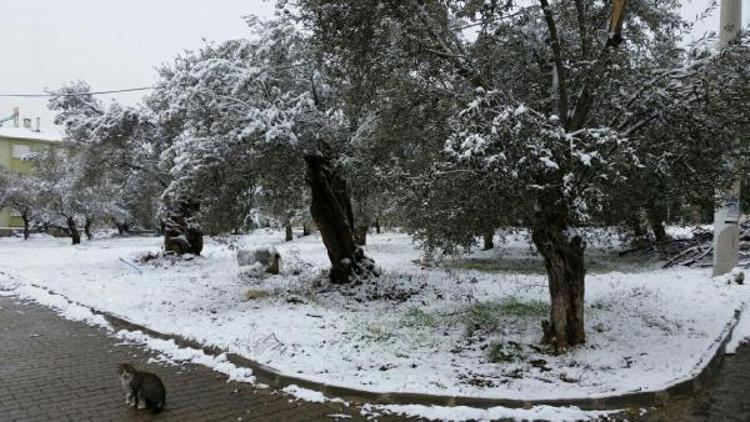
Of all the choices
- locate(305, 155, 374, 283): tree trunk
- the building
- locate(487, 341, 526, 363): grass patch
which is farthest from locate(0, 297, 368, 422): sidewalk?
the building

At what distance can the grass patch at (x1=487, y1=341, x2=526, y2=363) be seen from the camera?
258 inches

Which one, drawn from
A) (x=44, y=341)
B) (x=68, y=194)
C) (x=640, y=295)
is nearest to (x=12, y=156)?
(x=68, y=194)

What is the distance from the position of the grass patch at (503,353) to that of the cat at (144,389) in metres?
3.60

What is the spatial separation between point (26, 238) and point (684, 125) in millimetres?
42107

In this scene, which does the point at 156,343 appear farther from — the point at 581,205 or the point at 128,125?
the point at 128,125

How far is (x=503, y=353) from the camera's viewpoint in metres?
6.67

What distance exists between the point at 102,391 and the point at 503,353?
14.4 feet

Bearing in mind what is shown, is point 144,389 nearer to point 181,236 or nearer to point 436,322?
point 436,322

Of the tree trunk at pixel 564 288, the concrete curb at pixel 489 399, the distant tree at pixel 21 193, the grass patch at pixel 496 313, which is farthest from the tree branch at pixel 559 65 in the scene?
the distant tree at pixel 21 193

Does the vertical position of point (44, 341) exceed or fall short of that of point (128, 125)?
it falls short

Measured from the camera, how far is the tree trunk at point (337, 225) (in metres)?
11.7

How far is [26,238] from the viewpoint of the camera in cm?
3844

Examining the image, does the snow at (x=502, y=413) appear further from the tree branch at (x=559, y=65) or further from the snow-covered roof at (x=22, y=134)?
the snow-covered roof at (x=22, y=134)

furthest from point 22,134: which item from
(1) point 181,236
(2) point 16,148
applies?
(1) point 181,236
